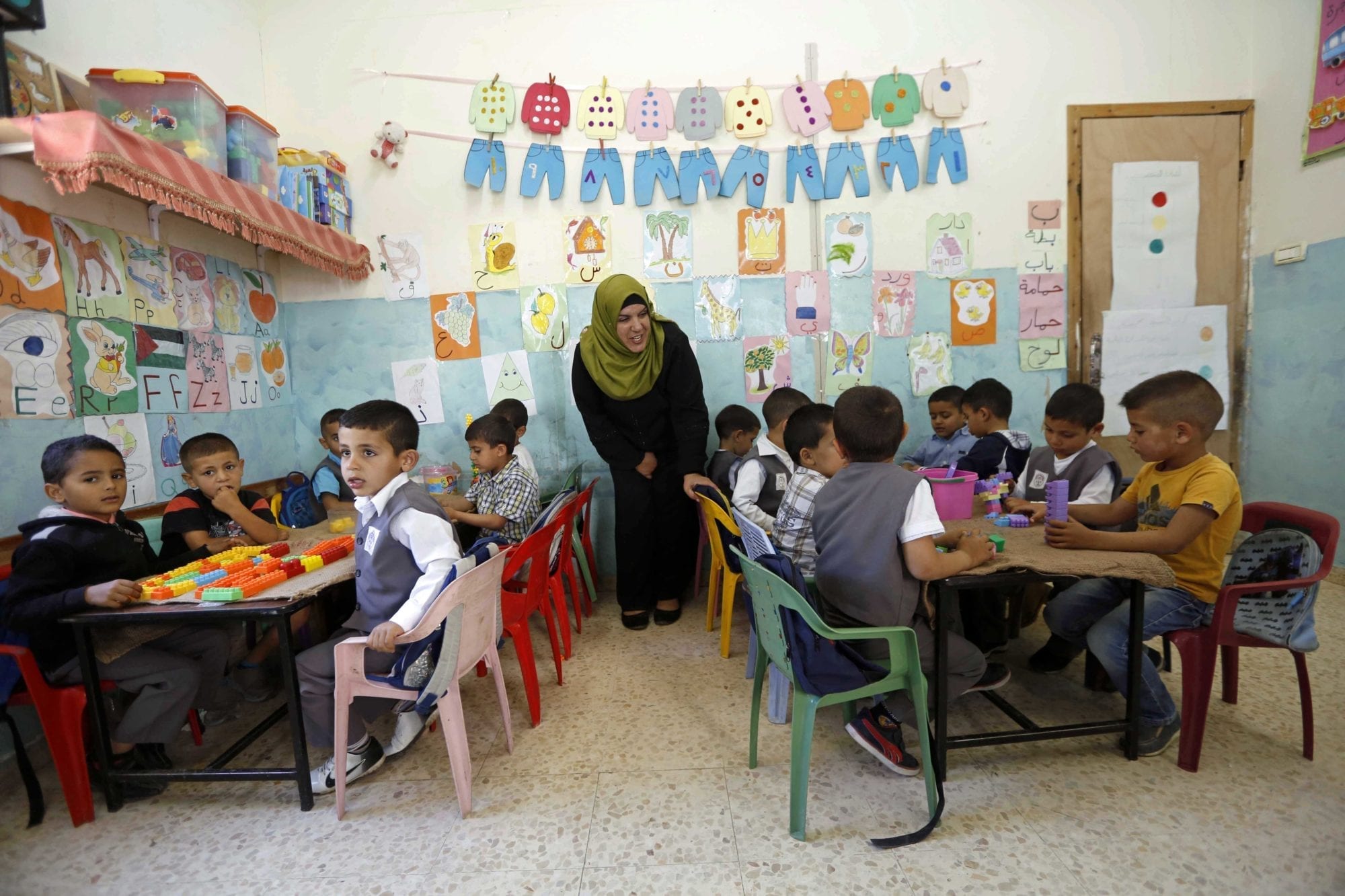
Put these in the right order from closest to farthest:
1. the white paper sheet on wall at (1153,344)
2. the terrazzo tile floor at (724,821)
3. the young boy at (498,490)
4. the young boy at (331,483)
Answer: the terrazzo tile floor at (724,821) < the young boy at (498,490) < the young boy at (331,483) < the white paper sheet on wall at (1153,344)

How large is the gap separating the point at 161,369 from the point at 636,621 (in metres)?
2.51

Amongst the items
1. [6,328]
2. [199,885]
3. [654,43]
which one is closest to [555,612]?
[199,885]

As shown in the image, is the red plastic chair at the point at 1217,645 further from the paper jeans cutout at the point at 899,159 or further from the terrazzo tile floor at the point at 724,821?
the paper jeans cutout at the point at 899,159

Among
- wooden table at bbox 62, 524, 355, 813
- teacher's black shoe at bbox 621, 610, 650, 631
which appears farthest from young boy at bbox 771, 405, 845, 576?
wooden table at bbox 62, 524, 355, 813

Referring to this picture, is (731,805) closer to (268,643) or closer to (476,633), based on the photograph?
(476,633)

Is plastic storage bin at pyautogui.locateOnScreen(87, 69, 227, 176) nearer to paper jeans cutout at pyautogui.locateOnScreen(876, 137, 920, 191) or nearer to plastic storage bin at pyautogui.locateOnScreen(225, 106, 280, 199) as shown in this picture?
plastic storage bin at pyautogui.locateOnScreen(225, 106, 280, 199)

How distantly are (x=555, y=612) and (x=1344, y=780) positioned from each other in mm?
2674

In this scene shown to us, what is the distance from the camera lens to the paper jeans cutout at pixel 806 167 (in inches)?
140

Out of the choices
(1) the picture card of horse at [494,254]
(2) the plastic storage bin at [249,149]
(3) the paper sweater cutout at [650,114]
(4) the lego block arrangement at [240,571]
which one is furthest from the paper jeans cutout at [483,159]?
(4) the lego block arrangement at [240,571]

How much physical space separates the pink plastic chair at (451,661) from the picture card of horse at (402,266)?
248cm

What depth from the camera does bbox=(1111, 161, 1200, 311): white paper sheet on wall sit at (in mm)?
3598

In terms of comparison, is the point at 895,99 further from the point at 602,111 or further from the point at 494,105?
the point at 494,105

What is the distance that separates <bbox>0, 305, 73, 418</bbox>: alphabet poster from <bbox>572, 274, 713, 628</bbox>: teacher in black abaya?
2.03 m

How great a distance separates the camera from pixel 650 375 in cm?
321
